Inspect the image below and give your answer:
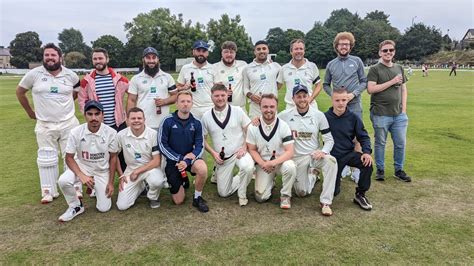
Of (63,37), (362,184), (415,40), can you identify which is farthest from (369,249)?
(63,37)

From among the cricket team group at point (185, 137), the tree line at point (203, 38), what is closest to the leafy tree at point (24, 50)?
the tree line at point (203, 38)

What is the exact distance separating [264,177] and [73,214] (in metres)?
2.71

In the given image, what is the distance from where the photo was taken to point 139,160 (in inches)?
204

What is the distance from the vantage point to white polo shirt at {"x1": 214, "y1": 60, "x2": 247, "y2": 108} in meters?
6.38

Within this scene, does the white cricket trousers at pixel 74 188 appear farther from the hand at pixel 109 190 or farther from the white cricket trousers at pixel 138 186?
the white cricket trousers at pixel 138 186

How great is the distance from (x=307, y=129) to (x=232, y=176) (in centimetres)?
137

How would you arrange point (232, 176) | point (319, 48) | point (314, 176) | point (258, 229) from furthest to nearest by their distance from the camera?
1. point (319, 48)
2. point (314, 176)
3. point (232, 176)
4. point (258, 229)

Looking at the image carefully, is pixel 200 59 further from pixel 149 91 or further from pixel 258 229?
pixel 258 229

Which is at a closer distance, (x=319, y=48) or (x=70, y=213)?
(x=70, y=213)

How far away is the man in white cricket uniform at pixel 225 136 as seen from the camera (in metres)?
5.35

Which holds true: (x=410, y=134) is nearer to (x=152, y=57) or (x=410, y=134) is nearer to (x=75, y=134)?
(x=152, y=57)

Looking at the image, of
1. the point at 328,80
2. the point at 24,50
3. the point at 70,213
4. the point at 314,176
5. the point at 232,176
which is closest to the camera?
the point at 70,213

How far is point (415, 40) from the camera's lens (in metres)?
81.9

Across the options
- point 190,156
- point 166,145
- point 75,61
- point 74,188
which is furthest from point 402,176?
point 75,61
